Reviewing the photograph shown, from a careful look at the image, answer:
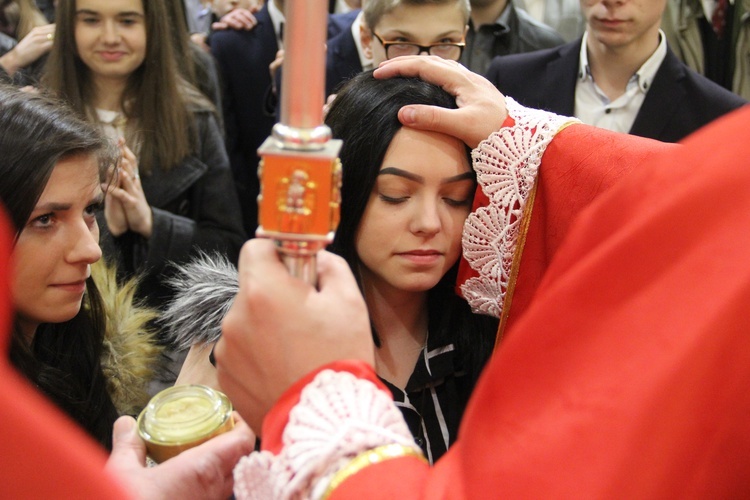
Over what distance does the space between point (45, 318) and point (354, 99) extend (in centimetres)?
65

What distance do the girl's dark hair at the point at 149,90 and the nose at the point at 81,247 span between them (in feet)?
2.73

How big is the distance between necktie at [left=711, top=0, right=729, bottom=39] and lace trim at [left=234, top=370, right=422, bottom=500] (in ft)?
8.54

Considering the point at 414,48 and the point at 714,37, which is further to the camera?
the point at 714,37

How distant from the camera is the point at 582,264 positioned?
2.07 ft

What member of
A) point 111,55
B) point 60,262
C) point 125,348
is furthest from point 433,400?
point 111,55

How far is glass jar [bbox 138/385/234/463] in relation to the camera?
90cm

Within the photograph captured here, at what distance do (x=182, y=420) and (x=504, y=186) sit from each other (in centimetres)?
66

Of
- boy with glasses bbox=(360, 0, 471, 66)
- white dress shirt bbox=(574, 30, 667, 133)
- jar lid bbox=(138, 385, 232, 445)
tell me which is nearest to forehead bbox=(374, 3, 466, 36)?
boy with glasses bbox=(360, 0, 471, 66)

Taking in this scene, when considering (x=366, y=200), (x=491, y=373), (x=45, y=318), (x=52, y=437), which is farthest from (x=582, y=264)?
(x=45, y=318)

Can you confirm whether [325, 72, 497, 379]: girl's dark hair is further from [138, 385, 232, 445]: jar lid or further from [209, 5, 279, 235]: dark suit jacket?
[209, 5, 279, 235]: dark suit jacket

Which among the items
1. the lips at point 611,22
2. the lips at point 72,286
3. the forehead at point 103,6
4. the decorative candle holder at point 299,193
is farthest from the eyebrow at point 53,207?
the lips at point 611,22

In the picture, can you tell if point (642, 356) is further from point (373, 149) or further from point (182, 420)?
point (373, 149)

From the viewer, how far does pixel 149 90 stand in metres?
2.24

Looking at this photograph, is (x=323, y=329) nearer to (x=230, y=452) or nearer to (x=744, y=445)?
(x=230, y=452)
